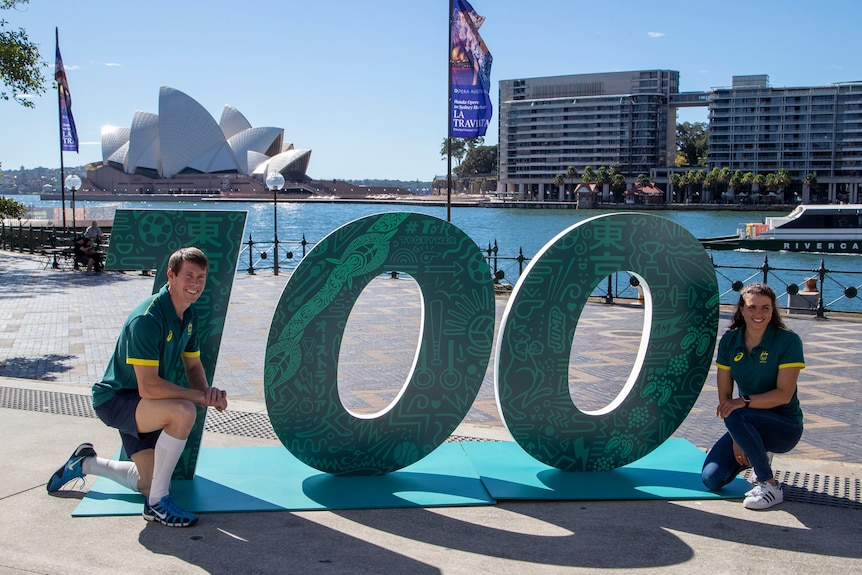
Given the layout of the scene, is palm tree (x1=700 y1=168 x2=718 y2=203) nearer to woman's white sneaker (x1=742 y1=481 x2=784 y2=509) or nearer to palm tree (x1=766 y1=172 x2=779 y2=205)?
palm tree (x1=766 y1=172 x2=779 y2=205)

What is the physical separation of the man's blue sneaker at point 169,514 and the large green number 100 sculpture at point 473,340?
79 cm

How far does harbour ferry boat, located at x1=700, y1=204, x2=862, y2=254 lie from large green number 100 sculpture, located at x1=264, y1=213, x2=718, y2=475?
37275mm

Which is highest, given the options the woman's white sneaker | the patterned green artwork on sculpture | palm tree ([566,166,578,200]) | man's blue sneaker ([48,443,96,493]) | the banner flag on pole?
palm tree ([566,166,578,200])

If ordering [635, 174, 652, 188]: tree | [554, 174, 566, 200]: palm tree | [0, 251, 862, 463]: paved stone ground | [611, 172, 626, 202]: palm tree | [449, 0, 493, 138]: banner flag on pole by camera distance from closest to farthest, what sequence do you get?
[0, 251, 862, 463]: paved stone ground < [449, 0, 493, 138]: banner flag on pole < [611, 172, 626, 202]: palm tree < [635, 174, 652, 188]: tree < [554, 174, 566, 200]: palm tree

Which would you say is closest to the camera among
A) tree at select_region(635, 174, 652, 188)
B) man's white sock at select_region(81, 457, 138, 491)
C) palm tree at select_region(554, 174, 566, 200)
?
man's white sock at select_region(81, 457, 138, 491)

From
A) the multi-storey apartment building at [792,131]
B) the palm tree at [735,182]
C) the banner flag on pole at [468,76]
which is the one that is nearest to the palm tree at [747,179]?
the palm tree at [735,182]

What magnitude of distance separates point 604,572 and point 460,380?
163 cm

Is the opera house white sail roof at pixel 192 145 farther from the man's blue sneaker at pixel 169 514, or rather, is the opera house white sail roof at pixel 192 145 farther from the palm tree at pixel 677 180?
the man's blue sneaker at pixel 169 514

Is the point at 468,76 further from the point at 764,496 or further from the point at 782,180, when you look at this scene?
the point at 782,180

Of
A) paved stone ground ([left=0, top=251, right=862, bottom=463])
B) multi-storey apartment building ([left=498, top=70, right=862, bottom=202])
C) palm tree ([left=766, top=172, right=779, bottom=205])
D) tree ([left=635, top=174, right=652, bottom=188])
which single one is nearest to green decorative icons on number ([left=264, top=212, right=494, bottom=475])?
paved stone ground ([left=0, top=251, right=862, bottom=463])

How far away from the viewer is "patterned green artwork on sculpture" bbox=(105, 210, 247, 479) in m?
4.73

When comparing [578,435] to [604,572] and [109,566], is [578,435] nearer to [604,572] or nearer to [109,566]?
[604,572]

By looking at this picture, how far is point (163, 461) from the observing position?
4.18m

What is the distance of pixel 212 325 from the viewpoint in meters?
4.82
